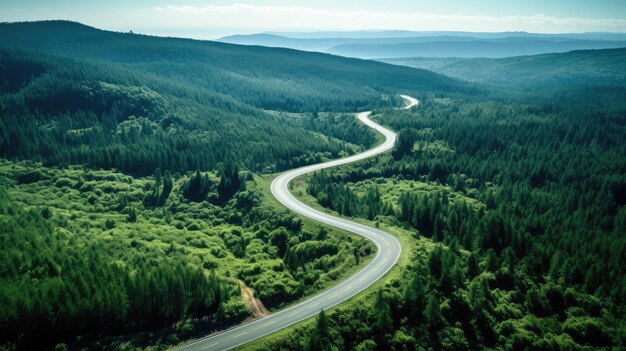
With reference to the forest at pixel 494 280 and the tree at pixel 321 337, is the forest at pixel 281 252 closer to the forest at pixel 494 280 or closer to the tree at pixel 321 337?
the tree at pixel 321 337

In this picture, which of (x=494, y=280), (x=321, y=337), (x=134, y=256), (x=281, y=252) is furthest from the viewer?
(x=281, y=252)

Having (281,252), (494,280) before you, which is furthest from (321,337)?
(281,252)

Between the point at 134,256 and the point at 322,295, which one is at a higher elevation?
the point at 322,295

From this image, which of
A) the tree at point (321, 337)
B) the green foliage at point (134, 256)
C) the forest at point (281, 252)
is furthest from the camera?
the forest at point (281, 252)

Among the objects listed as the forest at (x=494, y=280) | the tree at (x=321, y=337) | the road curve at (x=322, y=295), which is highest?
the tree at (x=321, y=337)

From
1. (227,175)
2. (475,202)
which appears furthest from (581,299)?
(227,175)

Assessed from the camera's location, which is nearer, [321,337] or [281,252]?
[321,337]

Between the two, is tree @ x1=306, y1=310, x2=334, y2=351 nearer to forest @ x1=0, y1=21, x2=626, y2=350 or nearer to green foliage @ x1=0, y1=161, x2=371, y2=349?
forest @ x1=0, y1=21, x2=626, y2=350

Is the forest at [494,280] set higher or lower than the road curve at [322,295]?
lower

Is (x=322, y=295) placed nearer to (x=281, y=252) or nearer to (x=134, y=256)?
(x=281, y=252)

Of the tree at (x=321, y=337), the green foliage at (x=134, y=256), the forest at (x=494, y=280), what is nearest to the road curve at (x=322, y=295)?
the green foliage at (x=134, y=256)

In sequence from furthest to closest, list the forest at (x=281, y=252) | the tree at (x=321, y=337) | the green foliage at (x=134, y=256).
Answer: the forest at (x=281, y=252), the green foliage at (x=134, y=256), the tree at (x=321, y=337)

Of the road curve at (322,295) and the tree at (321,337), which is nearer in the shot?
the tree at (321,337)

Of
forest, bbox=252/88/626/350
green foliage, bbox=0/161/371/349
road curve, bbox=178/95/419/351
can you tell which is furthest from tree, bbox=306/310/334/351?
green foliage, bbox=0/161/371/349
